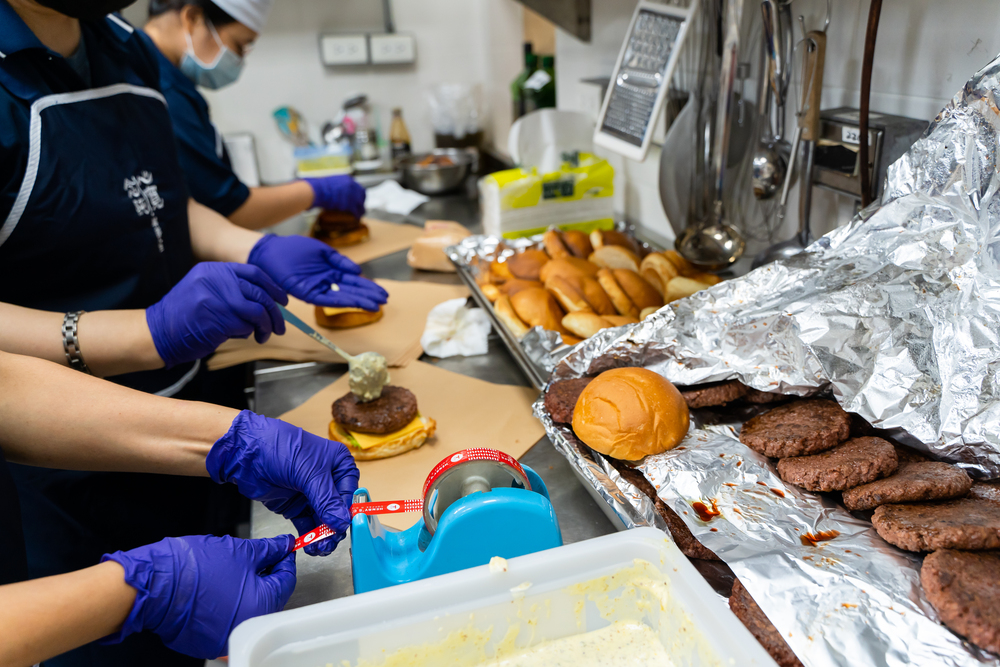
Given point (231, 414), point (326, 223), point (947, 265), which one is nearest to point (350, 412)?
point (231, 414)

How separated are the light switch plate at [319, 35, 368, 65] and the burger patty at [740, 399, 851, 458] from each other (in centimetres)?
328

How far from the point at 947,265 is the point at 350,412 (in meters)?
1.09

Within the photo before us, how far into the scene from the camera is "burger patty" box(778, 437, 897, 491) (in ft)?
2.90

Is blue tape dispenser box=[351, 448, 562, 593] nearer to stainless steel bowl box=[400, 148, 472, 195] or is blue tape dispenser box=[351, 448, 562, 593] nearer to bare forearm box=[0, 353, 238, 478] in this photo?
bare forearm box=[0, 353, 238, 478]

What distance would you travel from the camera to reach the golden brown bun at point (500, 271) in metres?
1.79

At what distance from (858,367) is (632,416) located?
366 millimetres

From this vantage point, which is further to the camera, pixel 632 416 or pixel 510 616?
pixel 632 416

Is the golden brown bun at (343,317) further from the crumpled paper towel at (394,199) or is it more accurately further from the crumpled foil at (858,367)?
the crumpled paper towel at (394,199)

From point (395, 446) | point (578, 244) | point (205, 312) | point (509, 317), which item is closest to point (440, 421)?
point (395, 446)

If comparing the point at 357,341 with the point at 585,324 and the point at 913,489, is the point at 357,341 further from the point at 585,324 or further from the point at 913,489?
the point at 913,489

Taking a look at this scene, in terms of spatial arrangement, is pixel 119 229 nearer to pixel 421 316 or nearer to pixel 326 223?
pixel 421 316

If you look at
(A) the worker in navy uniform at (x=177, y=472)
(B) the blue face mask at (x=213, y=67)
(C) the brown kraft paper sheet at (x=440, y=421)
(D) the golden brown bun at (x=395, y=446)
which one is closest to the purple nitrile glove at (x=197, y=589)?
(A) the worker in navy uniform at (x=177, y=472)

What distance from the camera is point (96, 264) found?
4.56 feet

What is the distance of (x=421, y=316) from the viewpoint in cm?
187
